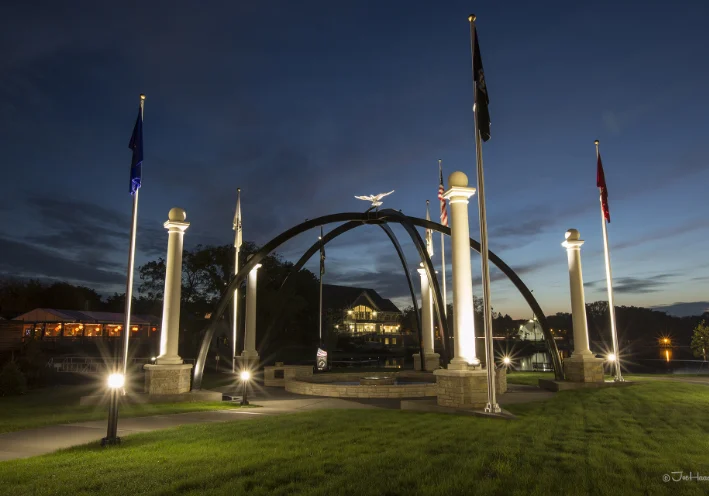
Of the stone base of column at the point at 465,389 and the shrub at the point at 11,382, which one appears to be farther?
the shrub at the point at 11,382

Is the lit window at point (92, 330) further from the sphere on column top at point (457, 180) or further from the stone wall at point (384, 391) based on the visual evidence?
the sphere on column top at point (457, 180)

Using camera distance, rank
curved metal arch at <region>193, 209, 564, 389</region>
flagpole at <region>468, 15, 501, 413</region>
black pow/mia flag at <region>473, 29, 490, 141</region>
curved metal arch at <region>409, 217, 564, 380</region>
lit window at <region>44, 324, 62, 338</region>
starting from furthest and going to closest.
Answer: lit window at <region>44, 324, 62, 338</region>, curved metal arch at <region>409, 217, 564, 380</region>, curved metal arch at <region>193, 209, 564, 389</region>, black pow/mia flag at <region>473, 29, 490, 141</region>, flagpole at <region>468, 15, 501, 413</region>

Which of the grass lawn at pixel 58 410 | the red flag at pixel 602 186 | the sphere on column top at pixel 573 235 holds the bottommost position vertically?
the grass lawn at pixel 58 410

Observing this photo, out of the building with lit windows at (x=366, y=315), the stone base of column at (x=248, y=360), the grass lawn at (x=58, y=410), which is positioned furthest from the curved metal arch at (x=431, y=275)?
the building with lit windows at (x=366, y=315)

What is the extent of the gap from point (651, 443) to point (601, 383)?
12.3 m

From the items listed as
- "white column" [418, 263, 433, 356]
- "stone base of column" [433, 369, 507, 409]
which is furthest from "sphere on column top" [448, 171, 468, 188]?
"white column" [418, 263, 433, 356]

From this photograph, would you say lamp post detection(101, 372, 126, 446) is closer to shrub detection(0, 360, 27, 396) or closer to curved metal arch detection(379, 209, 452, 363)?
curved metal arch detection(379, 209, 452, 363)

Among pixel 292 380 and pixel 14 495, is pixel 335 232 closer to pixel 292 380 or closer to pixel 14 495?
pixel 292 380

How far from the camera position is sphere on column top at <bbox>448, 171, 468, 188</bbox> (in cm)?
1419

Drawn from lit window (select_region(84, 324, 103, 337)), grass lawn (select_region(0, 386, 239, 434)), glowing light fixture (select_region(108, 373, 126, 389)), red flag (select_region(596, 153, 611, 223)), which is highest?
red flag (select_region(596, 153, 611, 223))

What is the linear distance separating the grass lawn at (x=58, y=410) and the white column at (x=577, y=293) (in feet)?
48.3

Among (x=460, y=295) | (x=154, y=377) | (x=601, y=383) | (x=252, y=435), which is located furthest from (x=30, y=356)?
(x=601, y=383)

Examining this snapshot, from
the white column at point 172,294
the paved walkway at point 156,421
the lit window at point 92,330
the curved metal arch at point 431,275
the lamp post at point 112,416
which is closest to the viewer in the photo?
the lamp post at point 112,416

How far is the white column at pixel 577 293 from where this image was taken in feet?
65.8
